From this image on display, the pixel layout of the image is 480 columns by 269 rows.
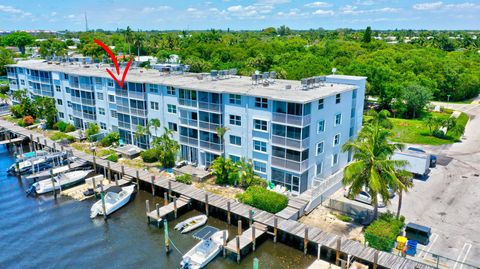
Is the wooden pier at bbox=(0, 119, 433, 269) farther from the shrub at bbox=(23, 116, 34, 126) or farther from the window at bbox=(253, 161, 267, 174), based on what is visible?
the shrub at bbox=(23, 116, 34, 126)

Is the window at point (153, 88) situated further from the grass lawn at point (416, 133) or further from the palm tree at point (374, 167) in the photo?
the grass lawn at point (416, 133)

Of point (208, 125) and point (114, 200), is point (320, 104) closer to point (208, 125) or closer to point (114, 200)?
point (208, 125)

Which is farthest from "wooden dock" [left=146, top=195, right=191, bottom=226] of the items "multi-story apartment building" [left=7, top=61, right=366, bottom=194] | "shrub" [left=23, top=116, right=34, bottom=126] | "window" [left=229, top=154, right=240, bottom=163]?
"shrub" [left=23, top=116, right=34, bottom=126]

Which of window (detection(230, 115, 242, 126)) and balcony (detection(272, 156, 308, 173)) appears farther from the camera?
window (detection(230, 115, 242, 126))

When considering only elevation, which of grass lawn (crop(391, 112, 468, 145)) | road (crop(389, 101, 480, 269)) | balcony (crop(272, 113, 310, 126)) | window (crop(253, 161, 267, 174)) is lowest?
road (crop(389, 101, 480, 269))

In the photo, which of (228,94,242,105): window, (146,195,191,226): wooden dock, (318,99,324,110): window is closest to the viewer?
(146,195,191,226): wooden dock

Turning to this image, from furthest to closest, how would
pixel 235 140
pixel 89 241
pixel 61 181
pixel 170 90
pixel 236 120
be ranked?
pixel 170 90 → pixel 61 181 → pixel 235 140 → pixel 236 120 → pixel 89 241

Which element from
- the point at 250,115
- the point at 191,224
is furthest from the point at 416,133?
the point at 191,224
